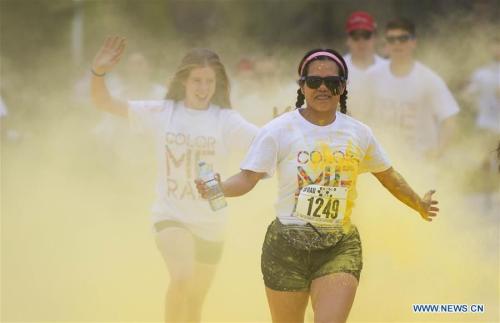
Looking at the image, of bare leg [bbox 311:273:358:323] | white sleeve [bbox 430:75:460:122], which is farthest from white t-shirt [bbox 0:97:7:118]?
bare leg [bbox 311:273:358:323]

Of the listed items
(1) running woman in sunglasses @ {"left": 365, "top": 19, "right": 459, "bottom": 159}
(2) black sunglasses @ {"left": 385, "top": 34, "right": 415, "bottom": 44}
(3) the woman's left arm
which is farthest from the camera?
(2) black sunglasses @ {"left": 385, "top": 34, "right": 415, "bottom": 44}

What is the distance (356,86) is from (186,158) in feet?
7.83

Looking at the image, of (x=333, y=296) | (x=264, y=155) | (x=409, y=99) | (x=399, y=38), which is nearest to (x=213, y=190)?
(x=264, y=155)

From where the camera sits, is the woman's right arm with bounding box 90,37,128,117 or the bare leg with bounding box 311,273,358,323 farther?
the woman's right arm with bounding box 90,37,128,117

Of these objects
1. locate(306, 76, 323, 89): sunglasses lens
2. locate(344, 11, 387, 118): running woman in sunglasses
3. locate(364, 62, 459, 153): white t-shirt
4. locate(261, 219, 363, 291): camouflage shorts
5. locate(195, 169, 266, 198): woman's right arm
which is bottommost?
locate(261, 219, 363, 291): camouflage shorts

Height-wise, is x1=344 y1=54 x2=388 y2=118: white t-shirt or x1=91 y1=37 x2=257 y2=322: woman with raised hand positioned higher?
x1=344 y1=54 x2=388 y2=118: white t-shirt

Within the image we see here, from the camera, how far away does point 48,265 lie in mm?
7934

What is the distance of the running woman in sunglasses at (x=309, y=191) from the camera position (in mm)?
5250

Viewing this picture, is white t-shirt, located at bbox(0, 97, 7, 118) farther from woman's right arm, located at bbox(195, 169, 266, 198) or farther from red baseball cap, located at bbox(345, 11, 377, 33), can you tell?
woman's right arm, located at bbox(195, 169, 266, 198)

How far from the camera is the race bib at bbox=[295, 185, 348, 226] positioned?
17.2 feet

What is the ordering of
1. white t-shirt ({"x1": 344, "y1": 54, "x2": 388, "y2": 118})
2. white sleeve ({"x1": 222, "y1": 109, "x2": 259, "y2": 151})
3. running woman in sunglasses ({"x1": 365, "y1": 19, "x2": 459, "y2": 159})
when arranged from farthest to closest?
running woman in sunglasses ({"x1": 365, "y1": 19, "x2": 459, "y2": 159}) → white t-shirt ({"x1": 344, "y1": 54, "x2": 388, "y2": 118}) → white sleeve ({"x1": 222, "y1": 109, "x2": 259, "y2": 151})

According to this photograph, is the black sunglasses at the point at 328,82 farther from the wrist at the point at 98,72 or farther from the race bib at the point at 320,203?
the wrist at the point at 98,72

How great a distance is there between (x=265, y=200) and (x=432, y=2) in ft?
8.05

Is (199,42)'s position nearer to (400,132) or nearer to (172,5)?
(172,5)
